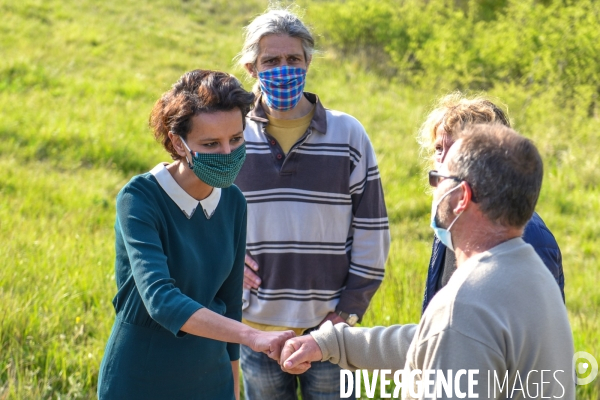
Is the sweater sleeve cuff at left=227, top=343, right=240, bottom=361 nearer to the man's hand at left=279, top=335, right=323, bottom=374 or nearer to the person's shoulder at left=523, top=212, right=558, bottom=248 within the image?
the man's hand at left=279, top=335, right=323, bottom=374

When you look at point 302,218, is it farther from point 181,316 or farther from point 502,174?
point 502,174

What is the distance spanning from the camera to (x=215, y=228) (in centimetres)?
282

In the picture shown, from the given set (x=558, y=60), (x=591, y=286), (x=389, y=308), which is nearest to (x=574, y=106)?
(x=558, y=60)

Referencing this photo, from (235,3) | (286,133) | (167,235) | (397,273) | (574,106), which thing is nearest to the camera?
(167,235)

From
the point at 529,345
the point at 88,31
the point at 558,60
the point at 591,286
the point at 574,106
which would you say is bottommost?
the point at 591,286

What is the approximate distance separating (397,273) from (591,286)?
1.91 meters

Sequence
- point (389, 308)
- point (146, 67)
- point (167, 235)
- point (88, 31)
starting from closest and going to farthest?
point (167, 235) < point (389, 308) < point (146, 67) < point (88, 31)

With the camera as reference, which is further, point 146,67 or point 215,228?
point 146,67

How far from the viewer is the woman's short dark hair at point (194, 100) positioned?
271 centimetres

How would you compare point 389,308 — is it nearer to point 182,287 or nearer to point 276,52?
point 276,52

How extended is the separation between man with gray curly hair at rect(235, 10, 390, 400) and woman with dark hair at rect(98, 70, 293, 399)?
545 millimetres

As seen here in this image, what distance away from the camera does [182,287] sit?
106 inches

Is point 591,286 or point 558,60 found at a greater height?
point 558,60

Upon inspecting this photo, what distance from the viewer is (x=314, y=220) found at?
3.41 meters
